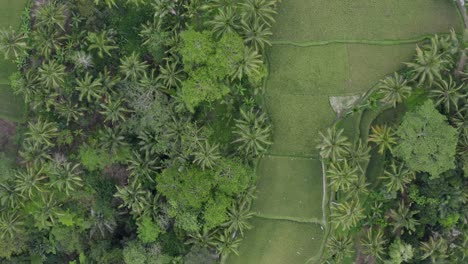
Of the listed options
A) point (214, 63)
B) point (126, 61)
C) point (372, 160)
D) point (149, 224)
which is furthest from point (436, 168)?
point (126, 61)

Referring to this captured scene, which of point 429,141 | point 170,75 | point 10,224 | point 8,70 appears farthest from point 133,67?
point 429,141

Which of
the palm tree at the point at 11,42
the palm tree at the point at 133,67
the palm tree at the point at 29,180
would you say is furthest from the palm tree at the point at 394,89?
the palm tree at the point at 11,42

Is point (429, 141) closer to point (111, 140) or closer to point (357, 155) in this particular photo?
point (357, 155)

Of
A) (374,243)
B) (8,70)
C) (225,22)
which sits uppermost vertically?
(225,22)

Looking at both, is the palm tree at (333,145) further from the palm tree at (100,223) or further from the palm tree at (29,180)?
the palm tree at (29,180)

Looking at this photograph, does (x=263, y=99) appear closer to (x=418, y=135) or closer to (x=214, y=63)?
(x=214, y=63)

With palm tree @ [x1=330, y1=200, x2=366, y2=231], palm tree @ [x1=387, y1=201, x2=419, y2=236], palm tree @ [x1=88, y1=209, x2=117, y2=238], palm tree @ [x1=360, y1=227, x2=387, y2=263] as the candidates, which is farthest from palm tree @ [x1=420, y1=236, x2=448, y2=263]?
palm tree @ [x1=88, y1=209, x2=117, y2=238]
